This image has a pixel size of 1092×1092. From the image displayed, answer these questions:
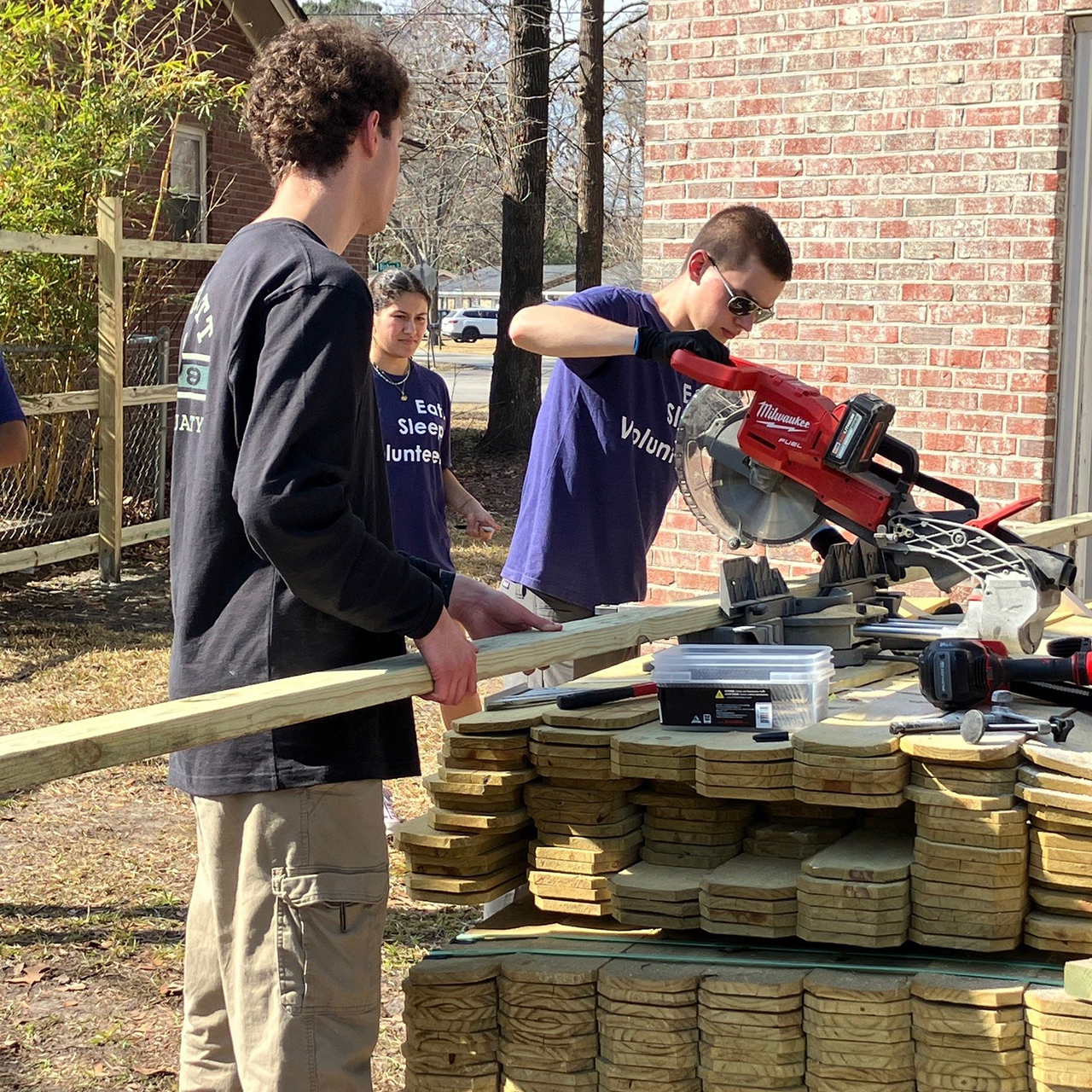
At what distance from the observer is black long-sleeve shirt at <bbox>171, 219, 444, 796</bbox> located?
2.41m

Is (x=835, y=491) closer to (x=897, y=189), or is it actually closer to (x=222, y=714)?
(x=222, y=714)

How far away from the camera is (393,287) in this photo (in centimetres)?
554

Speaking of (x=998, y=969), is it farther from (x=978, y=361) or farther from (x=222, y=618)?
(x=978, y=361)

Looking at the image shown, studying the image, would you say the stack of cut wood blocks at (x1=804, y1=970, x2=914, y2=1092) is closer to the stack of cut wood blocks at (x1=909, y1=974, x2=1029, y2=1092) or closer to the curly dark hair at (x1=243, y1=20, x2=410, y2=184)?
the stack of cut wood blocks at (x1=909, y1=974, x2=1029, y2=1092)

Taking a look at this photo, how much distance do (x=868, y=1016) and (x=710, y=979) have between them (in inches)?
11.8

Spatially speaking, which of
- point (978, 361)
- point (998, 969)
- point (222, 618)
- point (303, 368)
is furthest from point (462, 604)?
point (978, 361)

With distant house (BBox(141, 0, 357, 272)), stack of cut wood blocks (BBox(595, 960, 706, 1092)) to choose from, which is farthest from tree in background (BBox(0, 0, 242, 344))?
stack of cut wood blocks (BBox(595, 960, 706, 1092))

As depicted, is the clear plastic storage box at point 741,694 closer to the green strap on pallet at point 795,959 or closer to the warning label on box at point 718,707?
the warning label on box at point 718,707

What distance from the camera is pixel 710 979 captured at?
275cm

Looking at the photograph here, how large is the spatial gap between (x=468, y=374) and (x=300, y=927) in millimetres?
36250

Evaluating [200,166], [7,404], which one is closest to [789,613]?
[7,404]

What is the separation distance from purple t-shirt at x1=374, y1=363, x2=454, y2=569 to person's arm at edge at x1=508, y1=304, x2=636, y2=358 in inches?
62.1

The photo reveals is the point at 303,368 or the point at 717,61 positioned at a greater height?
the point at 717,61

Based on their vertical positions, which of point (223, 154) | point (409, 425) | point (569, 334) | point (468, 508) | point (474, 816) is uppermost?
point (223, 154)
